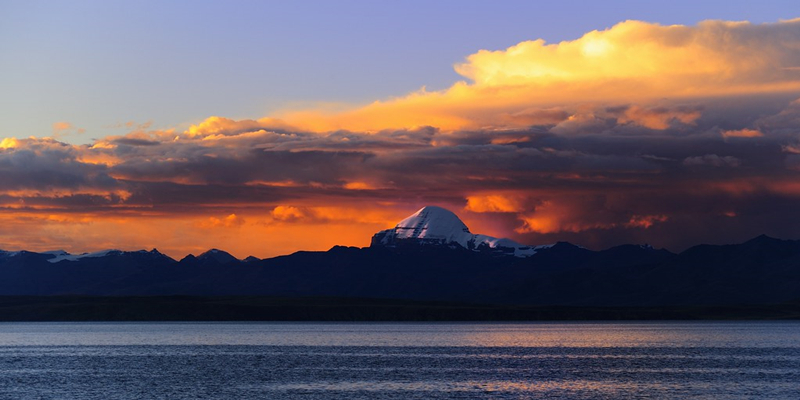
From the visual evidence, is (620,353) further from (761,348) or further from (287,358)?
(287,358)

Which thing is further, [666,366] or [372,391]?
[666,366]

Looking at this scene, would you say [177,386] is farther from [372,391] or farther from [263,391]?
[372,391]

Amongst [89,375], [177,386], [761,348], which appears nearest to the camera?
[177,386]

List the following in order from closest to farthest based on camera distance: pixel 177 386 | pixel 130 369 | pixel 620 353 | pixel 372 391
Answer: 1. pixel 372 391
2. pixel 177 386
3. pixel 130 369
4. pixel 620 353

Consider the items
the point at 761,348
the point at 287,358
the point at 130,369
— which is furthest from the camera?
the point at 761,348

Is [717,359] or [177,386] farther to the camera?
[717,359]

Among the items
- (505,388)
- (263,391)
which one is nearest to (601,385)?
(505,388)

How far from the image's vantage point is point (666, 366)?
456 feet

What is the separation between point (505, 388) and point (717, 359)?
61.1 m

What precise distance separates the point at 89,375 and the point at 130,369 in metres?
11.0

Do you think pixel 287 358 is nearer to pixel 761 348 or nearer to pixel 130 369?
pixel 130 369

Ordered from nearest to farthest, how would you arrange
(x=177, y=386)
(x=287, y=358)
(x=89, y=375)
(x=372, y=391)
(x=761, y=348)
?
(x=372, y=391) → (x=177, y=386) → (x=89, y=375) → (x=287, y=358) → (x=761, y=348)

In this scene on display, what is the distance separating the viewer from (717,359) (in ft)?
505

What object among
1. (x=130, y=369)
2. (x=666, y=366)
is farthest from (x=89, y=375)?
(x=666, y=366)
